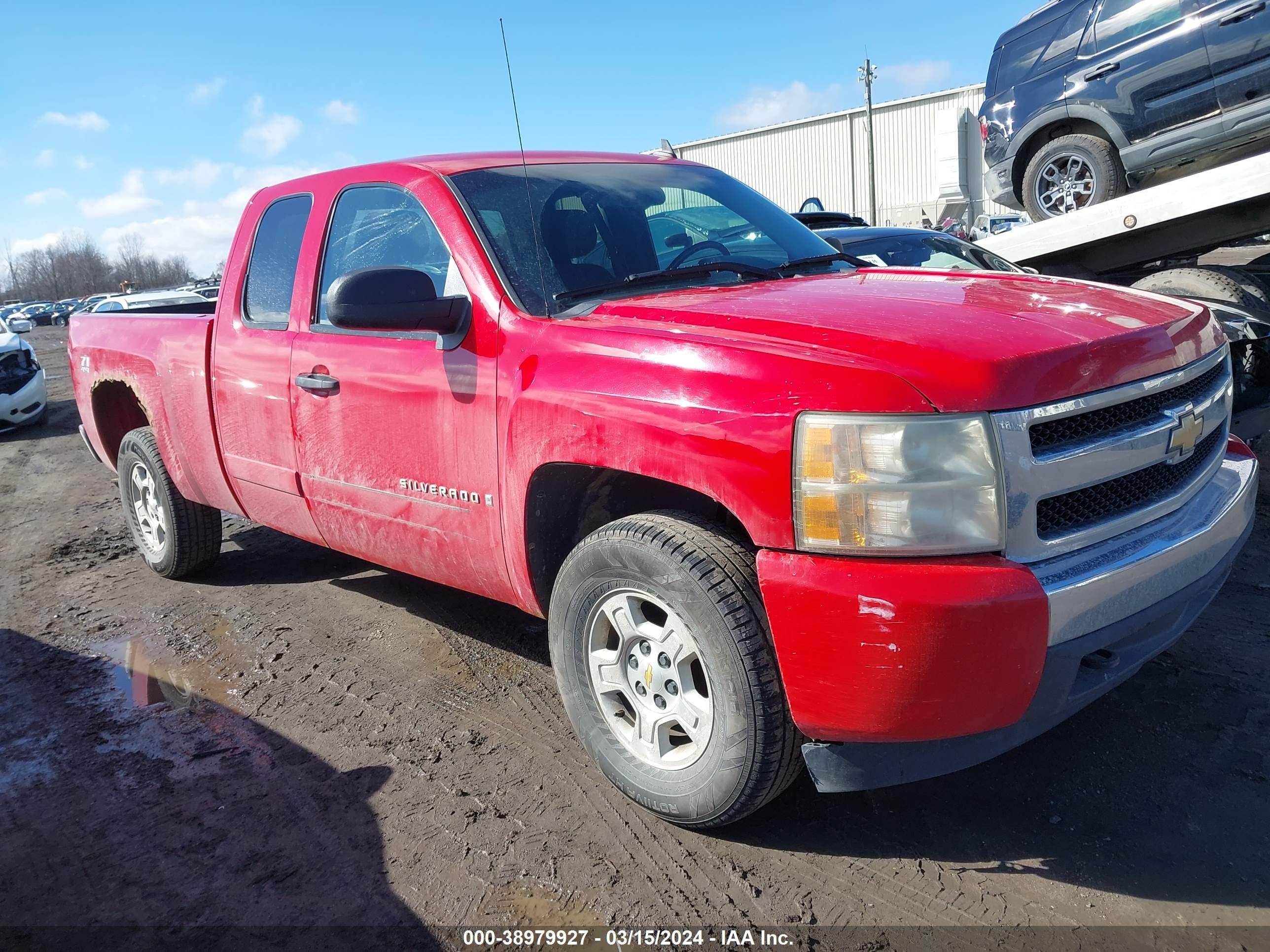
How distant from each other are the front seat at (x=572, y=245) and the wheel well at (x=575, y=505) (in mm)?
613

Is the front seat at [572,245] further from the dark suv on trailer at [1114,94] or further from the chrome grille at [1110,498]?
the dark suv on trailer at [1114,94]

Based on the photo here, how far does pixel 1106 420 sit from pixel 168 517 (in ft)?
14.6

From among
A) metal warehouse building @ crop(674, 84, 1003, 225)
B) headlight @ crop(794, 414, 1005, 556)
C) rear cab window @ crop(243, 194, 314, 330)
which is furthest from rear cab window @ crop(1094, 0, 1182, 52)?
metal warehouse building @ crop(674, 84, 1003, 225)

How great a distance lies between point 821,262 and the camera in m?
3.47

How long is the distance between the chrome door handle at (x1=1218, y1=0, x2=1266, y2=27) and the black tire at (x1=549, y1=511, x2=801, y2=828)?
5.75 metres

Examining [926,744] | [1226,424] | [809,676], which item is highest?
[1226,424]

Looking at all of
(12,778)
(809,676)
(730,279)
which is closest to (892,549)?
(809,676)

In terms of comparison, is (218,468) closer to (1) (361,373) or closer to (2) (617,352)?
(1) (361,373)

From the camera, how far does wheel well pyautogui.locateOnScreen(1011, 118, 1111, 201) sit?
7043mm

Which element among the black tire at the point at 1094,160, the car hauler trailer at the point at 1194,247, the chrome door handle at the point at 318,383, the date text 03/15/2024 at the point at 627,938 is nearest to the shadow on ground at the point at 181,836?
the date text 03/15/2024 at the point at 627,938

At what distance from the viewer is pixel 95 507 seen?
7367 mm

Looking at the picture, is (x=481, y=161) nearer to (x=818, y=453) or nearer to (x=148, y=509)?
(x=818, y=453)

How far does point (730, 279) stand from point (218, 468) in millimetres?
2524

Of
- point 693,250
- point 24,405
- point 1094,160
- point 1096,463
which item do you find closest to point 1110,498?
point 1096,463
